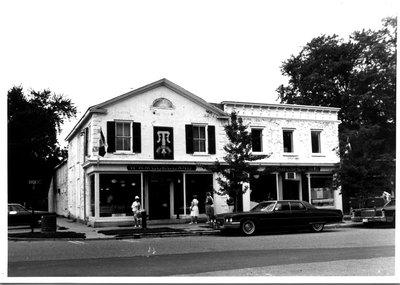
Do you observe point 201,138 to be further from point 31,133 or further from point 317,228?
point 31,133

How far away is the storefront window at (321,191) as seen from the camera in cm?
2833

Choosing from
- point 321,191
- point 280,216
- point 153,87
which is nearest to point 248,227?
point 280,216

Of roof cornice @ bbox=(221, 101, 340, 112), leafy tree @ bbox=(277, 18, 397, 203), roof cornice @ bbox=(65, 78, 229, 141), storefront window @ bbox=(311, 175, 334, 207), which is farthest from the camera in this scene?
storefront window @ bbox=(311, 175, 334, 207)

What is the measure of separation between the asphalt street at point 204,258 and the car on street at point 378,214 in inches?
215

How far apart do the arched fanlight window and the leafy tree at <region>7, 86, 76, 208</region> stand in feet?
19.6

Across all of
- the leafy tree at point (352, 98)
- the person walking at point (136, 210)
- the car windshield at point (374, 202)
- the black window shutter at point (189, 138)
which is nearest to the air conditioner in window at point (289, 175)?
the leafy tree at point (352, 98)

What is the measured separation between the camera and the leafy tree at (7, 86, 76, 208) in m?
13.8

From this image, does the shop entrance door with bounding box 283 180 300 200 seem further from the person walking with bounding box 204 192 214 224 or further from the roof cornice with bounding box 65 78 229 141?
the roof cornice with bounding box 65 78 229 141

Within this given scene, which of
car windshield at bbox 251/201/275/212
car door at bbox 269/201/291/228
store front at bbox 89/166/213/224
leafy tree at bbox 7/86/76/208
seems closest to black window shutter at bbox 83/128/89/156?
store front at bbox 89/166/213/224

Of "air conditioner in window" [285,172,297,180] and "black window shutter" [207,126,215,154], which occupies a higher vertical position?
"black window shutter" [207,126,215,154]

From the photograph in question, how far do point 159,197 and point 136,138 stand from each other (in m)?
3.49

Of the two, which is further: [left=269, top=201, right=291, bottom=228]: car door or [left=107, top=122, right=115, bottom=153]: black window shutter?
[left=107, top=122, right=115, bottom=153]: black window shutter

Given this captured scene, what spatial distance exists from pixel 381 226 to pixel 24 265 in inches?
Answer: 659

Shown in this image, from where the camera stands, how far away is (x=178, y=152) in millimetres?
26141
